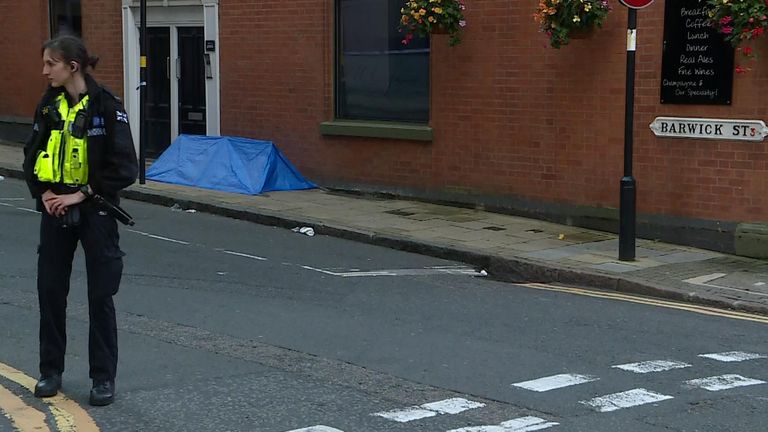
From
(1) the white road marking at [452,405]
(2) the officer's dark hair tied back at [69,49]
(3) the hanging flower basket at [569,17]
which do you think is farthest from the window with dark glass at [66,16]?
(1) the white road marking at [452,405]

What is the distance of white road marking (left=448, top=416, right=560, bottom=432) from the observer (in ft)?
17.7

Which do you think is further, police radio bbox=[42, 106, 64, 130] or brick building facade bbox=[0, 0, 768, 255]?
brick building facade bbox=[0, 0, 768, 255]

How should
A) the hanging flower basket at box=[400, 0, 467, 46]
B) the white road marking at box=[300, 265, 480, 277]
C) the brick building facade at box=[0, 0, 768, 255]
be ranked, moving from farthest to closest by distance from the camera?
1. the hanging flower basket at box=[400, 0, 467, 46]
2. the brick building facade at box=[0, 0, 768, 255]
3. the white road marking at box=[300, 265, 480, 277]

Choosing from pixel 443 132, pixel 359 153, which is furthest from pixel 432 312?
pixel 359 153

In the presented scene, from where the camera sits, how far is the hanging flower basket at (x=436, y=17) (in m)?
13.5

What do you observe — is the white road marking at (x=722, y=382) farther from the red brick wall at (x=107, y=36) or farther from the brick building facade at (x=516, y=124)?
the red brick wall at (x=107, y=36)

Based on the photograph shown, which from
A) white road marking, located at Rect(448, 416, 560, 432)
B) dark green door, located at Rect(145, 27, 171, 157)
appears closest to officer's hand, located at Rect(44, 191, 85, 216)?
white road marking, located at Rect(448, 416, 560, 432)

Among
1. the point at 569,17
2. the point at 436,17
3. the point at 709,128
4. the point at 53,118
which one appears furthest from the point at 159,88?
the point at 53,118

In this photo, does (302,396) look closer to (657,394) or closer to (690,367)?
(657,394)

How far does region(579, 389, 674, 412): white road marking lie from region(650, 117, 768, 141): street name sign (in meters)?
5.96

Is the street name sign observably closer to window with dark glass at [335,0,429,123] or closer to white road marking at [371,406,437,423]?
window with dark glass at [335,0,429,123]

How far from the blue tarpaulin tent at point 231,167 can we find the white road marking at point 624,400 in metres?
9.94

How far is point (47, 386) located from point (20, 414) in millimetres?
292

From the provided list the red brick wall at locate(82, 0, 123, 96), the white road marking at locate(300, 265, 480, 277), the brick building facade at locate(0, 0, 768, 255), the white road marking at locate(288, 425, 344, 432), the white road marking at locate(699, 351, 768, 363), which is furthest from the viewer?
the red brick wall at locate(82, 0, 123, 96)
